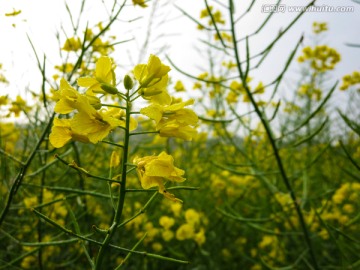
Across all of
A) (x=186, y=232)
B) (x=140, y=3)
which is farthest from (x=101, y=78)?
(x=186, y=232)

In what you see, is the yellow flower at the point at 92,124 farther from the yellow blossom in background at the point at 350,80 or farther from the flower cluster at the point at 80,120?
the yellow blossom in background at the point at 350,80

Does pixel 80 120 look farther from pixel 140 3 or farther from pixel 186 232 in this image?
A: pixel 186 232

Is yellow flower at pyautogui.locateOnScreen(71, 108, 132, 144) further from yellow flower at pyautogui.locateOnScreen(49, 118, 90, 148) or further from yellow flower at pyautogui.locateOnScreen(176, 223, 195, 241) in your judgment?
yellow flower at pyautogui.locateOnScreen(176, 223, 195, 241)

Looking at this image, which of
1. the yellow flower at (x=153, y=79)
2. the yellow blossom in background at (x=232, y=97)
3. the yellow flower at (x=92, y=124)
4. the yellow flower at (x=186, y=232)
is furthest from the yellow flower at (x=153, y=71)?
the yellow blossom in background at (x=232, y=97)

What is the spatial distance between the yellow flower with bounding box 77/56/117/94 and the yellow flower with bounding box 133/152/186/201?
170 millimetres

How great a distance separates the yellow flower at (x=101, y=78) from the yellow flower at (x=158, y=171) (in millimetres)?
170

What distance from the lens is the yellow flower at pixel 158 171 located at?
647mm

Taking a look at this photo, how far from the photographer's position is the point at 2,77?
191 centimetres

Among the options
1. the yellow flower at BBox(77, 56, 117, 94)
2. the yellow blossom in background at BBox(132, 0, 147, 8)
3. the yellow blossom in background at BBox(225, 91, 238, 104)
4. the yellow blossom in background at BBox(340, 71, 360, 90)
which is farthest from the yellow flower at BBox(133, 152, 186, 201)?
the yellow blossom in background at BBox(340, 71, 360, 90)

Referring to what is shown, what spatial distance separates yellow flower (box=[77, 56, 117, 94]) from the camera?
0.72m

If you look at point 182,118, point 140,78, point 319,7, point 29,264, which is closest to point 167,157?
point 182,118

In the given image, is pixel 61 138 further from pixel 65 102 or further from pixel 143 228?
pixel 143 228

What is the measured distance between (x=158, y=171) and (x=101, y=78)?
0.74 feet

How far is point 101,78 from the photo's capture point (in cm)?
73
